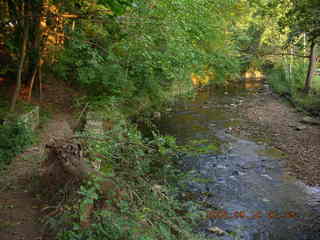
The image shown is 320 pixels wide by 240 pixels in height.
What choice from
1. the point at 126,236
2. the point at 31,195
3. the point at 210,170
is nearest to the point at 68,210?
the point at 126,236

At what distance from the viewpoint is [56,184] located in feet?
14.5

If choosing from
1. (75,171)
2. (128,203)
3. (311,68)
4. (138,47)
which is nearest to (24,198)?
(75,171)

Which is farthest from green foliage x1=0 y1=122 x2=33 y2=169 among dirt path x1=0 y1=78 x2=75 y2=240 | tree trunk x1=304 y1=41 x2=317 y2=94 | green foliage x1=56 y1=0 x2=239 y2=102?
tree trunk x1=304 y1=41 x2=317 y2=94

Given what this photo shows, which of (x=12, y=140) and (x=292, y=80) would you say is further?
(x=292, y=80)

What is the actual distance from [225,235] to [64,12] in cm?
627

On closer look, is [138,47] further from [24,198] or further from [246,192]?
[24,198]

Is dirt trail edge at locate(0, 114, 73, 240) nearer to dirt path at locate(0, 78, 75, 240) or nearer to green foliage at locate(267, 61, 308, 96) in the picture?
dirt path at locate(0, 78, 75, 240)

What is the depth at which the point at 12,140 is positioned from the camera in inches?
232

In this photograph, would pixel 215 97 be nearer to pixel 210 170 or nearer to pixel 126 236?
pixel 210 170

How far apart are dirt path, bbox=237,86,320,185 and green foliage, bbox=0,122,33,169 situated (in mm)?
6536

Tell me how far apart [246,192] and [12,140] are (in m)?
5.08

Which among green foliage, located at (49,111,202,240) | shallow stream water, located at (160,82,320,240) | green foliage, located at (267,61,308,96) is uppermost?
green foliage, located at (267,61,308,96)

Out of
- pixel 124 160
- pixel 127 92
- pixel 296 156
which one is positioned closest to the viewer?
pixel 124 160

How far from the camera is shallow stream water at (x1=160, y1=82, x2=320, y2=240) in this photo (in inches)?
220
